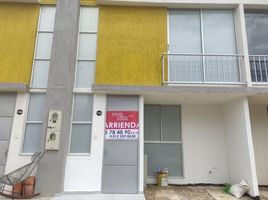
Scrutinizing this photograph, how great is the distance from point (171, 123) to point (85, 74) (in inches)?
133

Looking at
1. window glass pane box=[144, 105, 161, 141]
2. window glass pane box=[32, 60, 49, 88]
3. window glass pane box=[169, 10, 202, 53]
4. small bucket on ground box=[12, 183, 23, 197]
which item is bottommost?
small bucket on ground box=[12, 183, 23, 197]

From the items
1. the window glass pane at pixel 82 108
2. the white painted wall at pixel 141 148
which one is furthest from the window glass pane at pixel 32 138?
the white painted wall at pixel 141 148

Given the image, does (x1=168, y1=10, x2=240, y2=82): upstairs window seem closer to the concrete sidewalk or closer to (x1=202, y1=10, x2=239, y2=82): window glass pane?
(x1=202, y1=10, x2=239, y2=82): window glass pane

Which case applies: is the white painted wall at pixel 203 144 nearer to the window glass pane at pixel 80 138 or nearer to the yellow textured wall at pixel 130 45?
the yellow textured wall at pixel 130 45

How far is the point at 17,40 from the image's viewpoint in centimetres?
681

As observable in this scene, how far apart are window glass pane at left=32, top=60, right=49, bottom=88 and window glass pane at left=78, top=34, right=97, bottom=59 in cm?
113

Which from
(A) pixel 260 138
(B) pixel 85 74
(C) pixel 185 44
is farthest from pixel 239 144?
(B) pixel 85 74

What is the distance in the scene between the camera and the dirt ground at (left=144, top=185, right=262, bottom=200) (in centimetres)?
590

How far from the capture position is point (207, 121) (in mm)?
7711

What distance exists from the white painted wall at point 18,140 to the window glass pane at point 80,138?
1.29 metres

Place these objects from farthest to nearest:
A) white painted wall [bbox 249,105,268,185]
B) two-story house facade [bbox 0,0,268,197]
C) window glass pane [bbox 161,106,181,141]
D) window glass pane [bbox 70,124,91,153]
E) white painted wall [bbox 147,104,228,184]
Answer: window glass pane [bbox 161,106,181,141] → white painted wall [bbox 249,105,268,185] → white painted wall [bbox 147,104,228,184] → window glass pane [bbox 70,124,91,153] → two-story house facade [bbox 0,0,268,197]

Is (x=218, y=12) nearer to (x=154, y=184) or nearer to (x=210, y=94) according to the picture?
(x=210, y=94)

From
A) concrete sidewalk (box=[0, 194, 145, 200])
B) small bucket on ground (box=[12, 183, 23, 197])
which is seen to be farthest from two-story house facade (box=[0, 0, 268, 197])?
small bucket on ground (box=[12, 183, 23, 197])

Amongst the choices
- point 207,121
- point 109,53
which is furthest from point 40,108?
point 207,121
